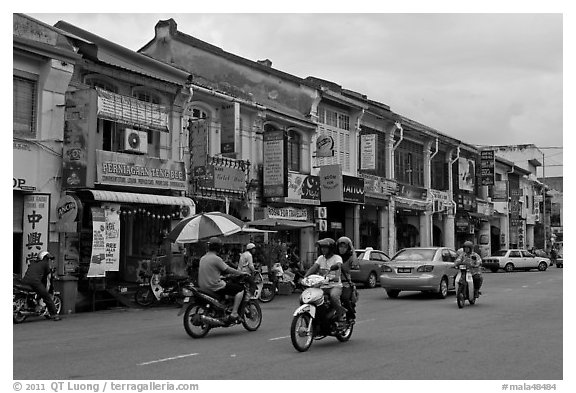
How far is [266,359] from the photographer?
9102mm

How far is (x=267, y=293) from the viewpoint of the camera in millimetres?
19781

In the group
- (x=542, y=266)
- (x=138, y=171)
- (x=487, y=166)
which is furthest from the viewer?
(x=487, y=166)

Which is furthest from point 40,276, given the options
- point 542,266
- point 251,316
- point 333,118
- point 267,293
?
point 542,266

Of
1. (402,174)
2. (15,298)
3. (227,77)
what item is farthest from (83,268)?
(402,174)

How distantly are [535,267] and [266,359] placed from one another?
3661 cm

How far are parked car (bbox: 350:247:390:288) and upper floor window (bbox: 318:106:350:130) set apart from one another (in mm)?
6590

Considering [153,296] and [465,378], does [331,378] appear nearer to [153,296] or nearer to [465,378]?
[465,378]

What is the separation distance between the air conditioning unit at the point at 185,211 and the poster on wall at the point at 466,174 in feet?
86.0

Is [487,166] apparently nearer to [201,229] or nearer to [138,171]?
[138,171]

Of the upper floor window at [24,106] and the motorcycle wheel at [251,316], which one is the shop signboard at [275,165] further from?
the motorcycle wheel at [251,316]

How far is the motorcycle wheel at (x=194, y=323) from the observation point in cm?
1130

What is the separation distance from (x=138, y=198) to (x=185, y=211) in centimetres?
237

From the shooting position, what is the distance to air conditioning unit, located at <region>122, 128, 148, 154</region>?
18.8 meters

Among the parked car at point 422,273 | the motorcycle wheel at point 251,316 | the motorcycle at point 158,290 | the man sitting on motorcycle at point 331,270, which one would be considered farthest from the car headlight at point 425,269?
the man sitting on motorcycle at point 331,270
